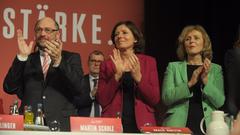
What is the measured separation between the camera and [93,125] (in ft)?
7.58

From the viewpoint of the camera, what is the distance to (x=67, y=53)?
3117mm

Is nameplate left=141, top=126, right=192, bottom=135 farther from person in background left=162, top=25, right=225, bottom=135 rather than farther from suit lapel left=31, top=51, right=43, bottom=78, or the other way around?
suit lapel left=31, top=51, right=43, bottom=78

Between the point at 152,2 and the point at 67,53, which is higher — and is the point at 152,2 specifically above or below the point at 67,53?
above

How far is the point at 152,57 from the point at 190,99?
0.35m

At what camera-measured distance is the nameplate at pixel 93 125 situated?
228cm

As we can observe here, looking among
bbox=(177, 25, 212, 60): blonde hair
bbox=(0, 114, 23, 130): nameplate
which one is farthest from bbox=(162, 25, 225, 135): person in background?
bbox=(0, 114, 23, 130): nameplate

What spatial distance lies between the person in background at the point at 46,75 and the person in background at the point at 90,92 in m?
0.05

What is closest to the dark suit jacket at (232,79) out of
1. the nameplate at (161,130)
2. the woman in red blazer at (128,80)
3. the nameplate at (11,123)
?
the woman in red blazer at (128,80)

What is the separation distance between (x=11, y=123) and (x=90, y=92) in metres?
0.94

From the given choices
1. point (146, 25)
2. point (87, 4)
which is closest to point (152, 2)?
point (146, 25)

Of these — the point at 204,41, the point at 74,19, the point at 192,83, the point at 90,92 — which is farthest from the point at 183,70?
the point at 74,19

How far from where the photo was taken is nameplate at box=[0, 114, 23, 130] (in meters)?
2.24

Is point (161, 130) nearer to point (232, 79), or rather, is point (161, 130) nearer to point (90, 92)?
point (90, 92)

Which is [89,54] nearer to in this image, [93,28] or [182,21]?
[93,28]
